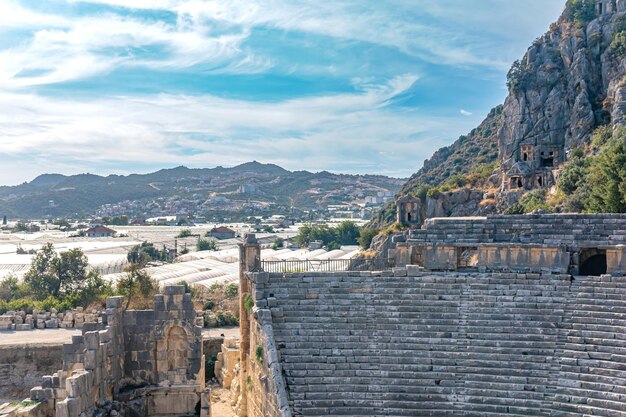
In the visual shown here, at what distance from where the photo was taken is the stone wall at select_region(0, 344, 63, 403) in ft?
74.1

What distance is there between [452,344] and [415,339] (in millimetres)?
949

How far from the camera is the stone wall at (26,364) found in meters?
22.6

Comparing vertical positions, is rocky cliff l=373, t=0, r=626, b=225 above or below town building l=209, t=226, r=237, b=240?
above

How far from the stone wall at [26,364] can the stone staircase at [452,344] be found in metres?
11.6

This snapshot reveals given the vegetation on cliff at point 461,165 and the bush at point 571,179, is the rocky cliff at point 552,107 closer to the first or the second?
the vegetation on cliff at point 461,165

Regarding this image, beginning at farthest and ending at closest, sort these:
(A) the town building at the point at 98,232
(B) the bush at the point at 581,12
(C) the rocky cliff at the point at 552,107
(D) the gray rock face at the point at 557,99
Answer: (A) the town building at the point at 98,232
(B) the bush at the point at 581,12
(D) the gray rock face at the point at 557,99
(C) the rocky cliff at the point at 552,107

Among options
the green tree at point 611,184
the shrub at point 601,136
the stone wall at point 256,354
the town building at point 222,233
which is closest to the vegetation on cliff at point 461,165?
the shrub at point 601,136

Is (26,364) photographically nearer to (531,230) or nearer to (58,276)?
(58,276)

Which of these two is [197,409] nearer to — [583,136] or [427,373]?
[427,373]

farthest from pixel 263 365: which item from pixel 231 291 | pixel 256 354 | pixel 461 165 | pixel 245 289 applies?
pixel 461 165

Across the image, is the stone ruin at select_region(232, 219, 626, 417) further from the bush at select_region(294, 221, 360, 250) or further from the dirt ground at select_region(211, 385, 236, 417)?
the bush at select_region(294, 221, 360, 250)

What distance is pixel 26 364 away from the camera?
74.9ft

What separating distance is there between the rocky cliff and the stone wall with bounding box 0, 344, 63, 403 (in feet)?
140

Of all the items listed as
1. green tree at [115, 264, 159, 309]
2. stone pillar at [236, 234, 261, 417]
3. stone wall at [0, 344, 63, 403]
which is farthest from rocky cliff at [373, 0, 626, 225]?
stone pillar at [236, 234, 261, 417]
